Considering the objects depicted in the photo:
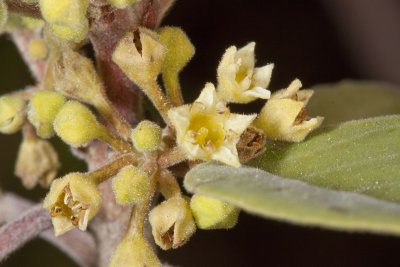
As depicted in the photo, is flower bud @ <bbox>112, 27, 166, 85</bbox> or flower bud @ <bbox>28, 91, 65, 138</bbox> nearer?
flower bud @ <bbox>112, 27, 166, 85</bbox>

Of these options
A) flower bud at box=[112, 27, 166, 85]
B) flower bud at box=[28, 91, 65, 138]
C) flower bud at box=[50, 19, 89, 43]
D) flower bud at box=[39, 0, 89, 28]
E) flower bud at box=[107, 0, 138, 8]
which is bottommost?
flower bud at box=[28, 91, 65, 138]

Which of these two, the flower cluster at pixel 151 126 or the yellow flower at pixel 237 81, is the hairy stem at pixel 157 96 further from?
the yellow flower at pixel 237 81

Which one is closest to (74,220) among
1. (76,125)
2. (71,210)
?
(71,210)

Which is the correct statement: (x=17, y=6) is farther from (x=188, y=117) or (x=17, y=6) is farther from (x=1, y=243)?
(x=1, y=243)

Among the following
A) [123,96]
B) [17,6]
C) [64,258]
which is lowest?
[64,258]

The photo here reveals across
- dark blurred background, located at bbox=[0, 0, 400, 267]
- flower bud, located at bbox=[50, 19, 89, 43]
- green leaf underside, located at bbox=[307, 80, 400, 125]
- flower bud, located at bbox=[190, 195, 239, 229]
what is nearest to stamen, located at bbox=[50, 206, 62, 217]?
flower bud, located at bbox=[190, 195, 239, 229]

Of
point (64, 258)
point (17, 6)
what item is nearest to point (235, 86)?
point (17, 6)

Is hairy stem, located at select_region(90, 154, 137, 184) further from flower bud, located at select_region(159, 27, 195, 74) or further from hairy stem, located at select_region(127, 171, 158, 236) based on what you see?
flower bud, located at select_region(159, 27, 195, 74)
